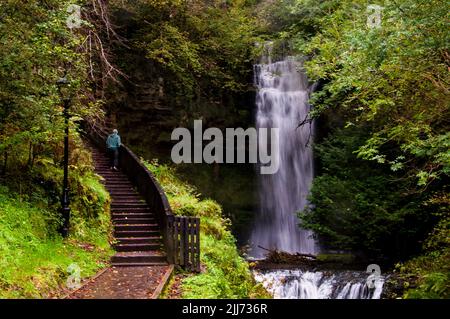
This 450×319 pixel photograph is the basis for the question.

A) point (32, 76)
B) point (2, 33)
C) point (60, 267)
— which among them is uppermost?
point (2, 33)

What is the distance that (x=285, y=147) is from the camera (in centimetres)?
2578

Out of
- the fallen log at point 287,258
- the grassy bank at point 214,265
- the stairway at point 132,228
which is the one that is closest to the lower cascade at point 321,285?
the grassy bank at point 214,265

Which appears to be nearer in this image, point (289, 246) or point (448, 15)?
point (448, 15)

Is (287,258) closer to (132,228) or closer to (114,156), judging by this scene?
(132,228)

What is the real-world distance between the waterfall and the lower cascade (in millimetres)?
8363

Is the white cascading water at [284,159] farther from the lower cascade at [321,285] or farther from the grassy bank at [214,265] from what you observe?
the grassy bank at [214,265]

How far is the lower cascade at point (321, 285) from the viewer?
15.0 meters

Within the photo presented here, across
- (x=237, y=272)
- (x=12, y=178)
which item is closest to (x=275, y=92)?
(x=237, y=272)

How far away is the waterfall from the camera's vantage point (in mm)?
25453
